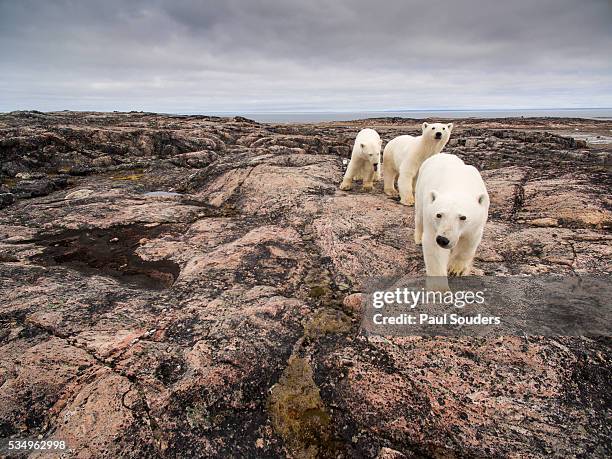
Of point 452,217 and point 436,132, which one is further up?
point 436,132

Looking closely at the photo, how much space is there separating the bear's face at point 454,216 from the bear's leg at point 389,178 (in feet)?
17.4

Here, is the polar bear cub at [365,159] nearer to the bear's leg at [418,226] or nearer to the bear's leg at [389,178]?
the bear's leg at [389,178]

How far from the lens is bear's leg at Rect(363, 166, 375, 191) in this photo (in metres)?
9.80

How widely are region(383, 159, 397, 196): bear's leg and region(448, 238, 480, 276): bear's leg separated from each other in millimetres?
4903

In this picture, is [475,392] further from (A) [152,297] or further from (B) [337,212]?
(B) [337,212]

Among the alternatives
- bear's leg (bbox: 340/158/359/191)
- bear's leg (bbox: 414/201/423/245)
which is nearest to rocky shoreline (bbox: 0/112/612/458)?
bear's leg (bbox: 414/201/423/245)

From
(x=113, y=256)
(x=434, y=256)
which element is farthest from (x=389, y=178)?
(x=113, y=256)

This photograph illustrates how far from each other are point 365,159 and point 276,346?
6.54 m

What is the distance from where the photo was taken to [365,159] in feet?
31.2

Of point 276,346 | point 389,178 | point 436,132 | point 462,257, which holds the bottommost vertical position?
point 276,346

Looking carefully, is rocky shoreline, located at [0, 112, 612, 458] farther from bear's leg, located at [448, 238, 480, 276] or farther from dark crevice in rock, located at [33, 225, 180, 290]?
bear's leg, located at [448, 238, 480, 276]

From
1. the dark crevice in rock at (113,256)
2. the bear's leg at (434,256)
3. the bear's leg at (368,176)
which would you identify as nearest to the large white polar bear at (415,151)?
the bear's leg at (368,176)

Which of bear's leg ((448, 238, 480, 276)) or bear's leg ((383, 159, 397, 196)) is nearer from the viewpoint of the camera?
bear's leg ((448, 238, 480, 276))

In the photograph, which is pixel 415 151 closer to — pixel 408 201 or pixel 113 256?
pixel 408 201
